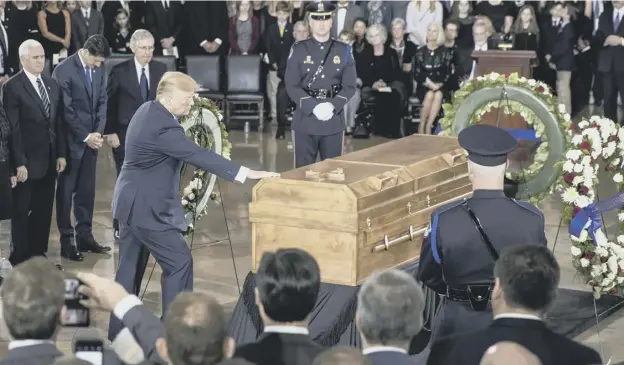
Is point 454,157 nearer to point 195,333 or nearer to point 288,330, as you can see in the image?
point 288,330

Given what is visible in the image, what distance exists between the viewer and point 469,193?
6.87 meters

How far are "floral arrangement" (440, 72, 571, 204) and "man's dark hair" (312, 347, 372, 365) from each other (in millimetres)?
5457

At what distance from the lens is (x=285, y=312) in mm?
3381

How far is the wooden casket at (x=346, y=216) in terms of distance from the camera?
18.6ft

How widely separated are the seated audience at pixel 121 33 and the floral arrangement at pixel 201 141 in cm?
679

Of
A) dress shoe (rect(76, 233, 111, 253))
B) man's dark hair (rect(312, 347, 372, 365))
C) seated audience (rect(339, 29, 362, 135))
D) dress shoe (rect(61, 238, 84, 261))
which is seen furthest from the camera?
seated audience (rect(339, 29, 362, 135))

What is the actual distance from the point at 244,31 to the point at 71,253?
23.6 ft

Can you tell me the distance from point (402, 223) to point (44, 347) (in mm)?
3205

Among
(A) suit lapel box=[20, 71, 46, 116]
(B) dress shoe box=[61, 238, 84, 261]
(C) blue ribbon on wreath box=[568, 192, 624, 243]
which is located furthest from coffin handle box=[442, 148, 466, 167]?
(B) dress shoe box=[61, 238, 84, 261]

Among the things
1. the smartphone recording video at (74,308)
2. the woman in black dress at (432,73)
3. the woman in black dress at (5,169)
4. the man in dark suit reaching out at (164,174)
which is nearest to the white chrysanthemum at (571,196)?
the man in dark suit reaching out at (164,174)

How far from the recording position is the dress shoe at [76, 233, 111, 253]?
8406 millimetres

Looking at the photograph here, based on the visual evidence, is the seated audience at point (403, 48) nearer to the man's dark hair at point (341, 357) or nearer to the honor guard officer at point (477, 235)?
the honor guard officer at point (477, 235)

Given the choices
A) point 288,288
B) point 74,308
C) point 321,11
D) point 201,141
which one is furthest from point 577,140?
point 74,308

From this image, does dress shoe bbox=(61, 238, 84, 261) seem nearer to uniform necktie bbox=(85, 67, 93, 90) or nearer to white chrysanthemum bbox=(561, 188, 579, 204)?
uniform necktie bbox=(85, 67, 93, 90)
